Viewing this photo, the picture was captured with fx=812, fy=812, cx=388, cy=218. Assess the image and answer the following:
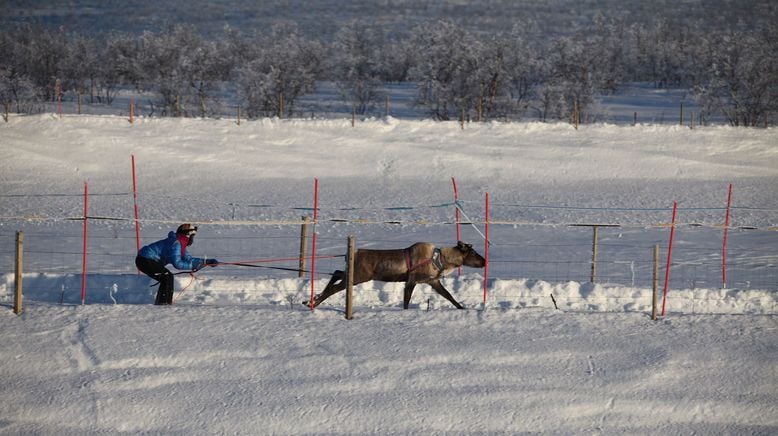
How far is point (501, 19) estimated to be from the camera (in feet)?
472

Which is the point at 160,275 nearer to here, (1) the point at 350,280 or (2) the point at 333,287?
(2) the point at 333,287

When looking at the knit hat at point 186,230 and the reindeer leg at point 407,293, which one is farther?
Result: the reindeer leg at point 407,293

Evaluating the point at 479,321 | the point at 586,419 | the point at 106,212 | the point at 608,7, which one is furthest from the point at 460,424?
the point at 608,7

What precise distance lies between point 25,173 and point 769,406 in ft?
72.7

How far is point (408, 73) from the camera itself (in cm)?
5438

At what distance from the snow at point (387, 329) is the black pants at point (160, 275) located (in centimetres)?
26

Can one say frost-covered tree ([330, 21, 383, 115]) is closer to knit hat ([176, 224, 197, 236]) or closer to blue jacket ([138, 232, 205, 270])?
knit hat ([176, 224, 197, 236])

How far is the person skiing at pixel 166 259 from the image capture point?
11008 millimetres

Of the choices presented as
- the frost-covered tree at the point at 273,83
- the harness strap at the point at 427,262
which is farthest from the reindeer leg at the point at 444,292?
the frost-covered tree at the point at 273,83

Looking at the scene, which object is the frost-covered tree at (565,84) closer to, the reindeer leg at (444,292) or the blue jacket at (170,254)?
the reindeer leg at (444,292)

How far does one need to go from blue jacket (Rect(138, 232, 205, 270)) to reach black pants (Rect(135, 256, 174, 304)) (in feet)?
0.23

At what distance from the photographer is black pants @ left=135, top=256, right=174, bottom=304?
36.3 ft

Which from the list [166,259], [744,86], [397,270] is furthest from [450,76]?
[166,259]

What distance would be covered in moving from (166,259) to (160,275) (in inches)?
9.4
